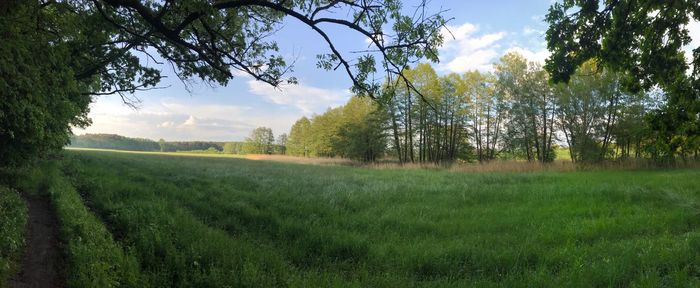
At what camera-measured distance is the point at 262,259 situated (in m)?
6.29

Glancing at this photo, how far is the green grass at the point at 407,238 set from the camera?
5863 millimetres

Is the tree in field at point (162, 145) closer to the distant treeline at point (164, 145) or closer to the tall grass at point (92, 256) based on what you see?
the distant treeline at point (164, 145)

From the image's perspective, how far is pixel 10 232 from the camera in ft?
20.5

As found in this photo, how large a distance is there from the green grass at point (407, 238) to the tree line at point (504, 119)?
19.6 m

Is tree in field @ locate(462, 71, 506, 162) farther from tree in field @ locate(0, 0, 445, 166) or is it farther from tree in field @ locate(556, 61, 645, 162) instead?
tree in field @ locate(0, 0, 445, 166)

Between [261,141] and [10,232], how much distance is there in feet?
434

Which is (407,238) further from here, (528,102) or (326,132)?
(326,132)

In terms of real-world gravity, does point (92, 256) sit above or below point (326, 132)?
below

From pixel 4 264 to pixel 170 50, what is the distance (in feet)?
26.0

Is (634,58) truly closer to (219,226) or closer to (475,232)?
(475,232)

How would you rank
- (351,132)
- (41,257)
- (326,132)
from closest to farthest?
(41,257)
(351,132)
(326,132)

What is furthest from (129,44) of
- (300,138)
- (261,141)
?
(261,141)

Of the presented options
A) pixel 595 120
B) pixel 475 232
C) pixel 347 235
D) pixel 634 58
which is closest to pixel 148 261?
pixel 347 235

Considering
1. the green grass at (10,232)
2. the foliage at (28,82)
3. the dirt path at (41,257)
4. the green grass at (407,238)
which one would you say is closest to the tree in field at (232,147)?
the foliage at (28,82)
